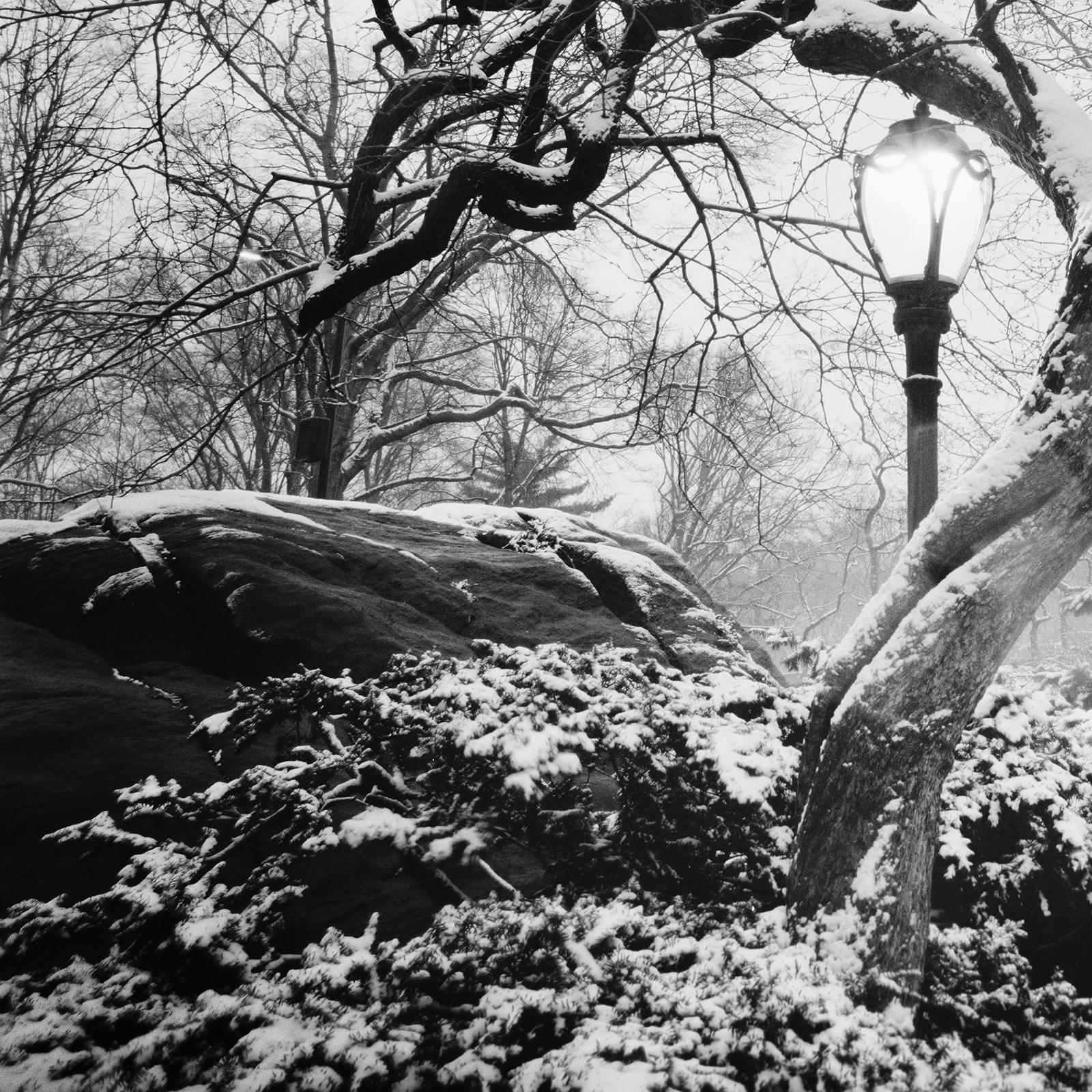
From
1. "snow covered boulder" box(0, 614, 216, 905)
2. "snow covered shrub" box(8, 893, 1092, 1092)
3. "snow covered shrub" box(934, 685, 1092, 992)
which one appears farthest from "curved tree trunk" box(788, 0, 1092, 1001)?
"snow covered boulder" box(0, 614, 216, 905)

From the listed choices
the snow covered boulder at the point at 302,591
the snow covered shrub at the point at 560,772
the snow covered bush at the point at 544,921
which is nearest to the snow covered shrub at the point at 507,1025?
the snow covered bush at the point at 544,921

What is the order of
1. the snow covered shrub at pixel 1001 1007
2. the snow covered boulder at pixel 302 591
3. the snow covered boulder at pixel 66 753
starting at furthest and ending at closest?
the snow covered boulder at pixel 302 591 → the snow covered boulder at pixel 66 753 → the snow covered shrub at pixel 1001 1007

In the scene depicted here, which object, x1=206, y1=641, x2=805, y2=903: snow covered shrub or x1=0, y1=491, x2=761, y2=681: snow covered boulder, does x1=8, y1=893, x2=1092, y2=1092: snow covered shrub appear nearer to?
x1=206, y1=641, x2=805, y2=903: snow covered shrub

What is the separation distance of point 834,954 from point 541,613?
315cm

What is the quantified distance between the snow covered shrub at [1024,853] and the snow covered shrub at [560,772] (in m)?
0.66

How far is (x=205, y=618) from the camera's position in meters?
4.25

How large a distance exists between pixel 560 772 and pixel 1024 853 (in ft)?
5.90

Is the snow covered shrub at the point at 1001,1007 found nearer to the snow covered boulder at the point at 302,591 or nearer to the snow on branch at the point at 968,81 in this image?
the snow covered boulder at the point at 302,591

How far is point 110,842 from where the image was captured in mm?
2518

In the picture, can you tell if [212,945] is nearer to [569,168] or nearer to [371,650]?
[371,650]

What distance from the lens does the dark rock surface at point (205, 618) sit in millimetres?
2963

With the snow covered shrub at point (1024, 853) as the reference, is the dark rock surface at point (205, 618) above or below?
above

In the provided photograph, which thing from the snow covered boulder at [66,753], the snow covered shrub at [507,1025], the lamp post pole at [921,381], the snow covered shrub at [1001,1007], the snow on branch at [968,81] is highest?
the snow on branch at [968,81]

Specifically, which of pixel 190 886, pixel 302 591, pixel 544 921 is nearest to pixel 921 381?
pixel 544 921
